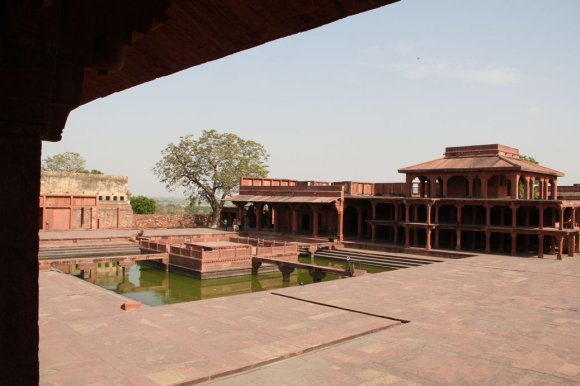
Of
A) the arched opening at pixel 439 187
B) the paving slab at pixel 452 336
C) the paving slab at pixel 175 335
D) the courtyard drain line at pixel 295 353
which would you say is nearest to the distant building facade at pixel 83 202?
the paving slab at pixel 175 335

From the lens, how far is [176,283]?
2411 centimetres

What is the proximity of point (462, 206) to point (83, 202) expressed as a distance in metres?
30.8

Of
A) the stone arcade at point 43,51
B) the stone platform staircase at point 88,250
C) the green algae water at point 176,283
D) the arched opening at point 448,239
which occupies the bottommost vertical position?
the green algae water at point 176,283

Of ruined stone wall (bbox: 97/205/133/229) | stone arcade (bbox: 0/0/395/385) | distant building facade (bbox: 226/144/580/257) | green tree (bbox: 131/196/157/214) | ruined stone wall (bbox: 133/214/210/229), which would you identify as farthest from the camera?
green tree (bbox: 131/196/157/214)

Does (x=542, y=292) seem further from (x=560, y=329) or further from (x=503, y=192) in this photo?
(x=503, y=192)

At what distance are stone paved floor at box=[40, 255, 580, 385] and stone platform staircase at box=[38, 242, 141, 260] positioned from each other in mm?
14619

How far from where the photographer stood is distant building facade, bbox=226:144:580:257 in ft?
94.0

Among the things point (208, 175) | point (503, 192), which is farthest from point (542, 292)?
point (208, 175)

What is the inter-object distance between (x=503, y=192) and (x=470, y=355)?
23.2 metres

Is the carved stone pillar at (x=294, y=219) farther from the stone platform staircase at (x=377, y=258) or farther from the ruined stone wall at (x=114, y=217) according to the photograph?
the ruined stone wall at (x=114, y=217)

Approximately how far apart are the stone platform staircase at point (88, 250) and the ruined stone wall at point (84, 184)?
1248 cm

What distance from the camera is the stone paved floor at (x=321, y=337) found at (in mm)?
8430

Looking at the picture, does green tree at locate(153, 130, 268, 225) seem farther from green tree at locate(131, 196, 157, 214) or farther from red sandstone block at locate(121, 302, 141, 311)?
red sandstone block at locate(121, 302, 141, 311)

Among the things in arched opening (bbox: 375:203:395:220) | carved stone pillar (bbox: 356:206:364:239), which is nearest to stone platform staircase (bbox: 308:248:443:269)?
carved stone pillar (bbox: 356:206:364:239)
